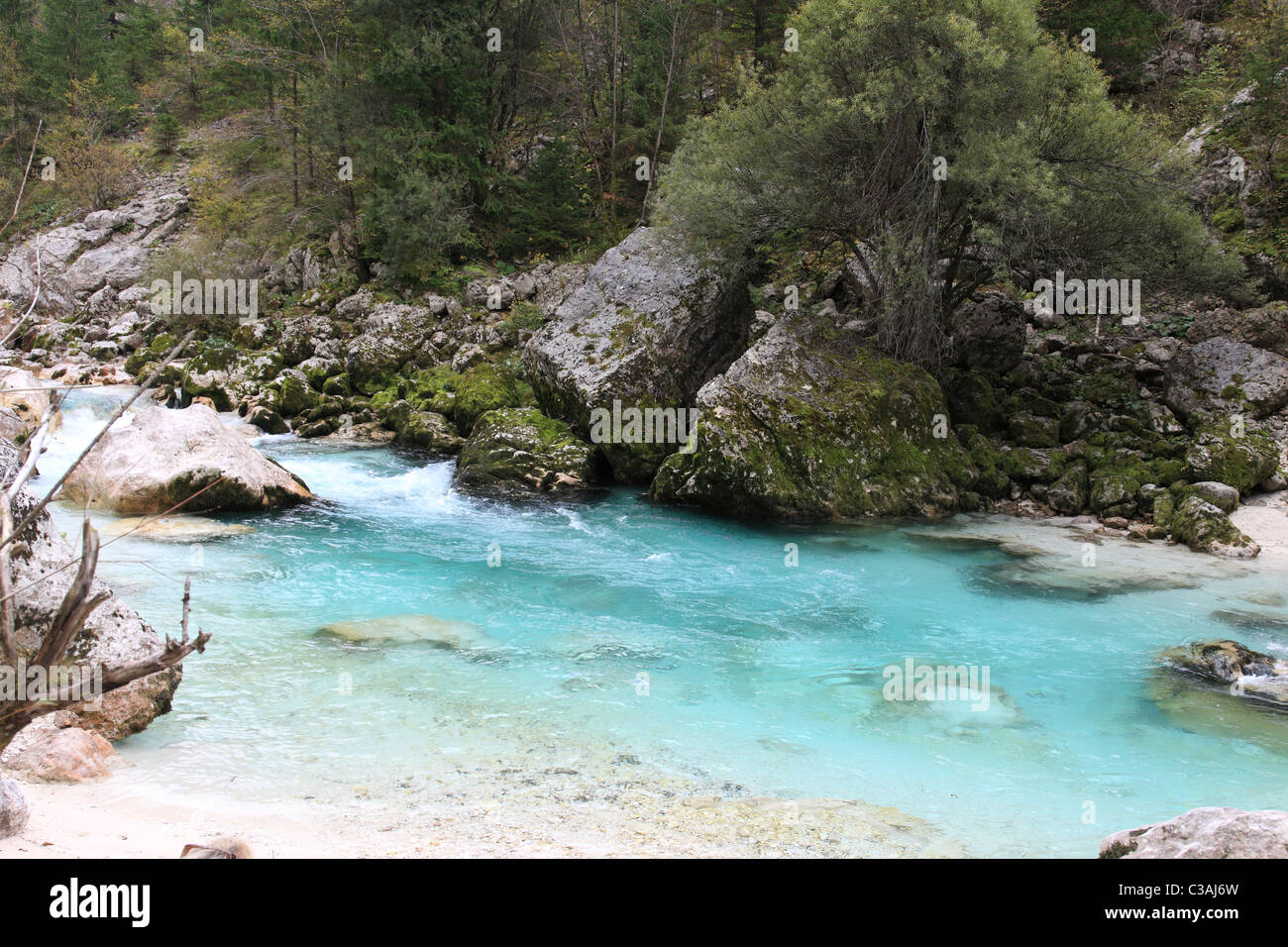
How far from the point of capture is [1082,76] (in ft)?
49.9

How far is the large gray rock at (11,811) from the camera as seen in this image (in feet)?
13.1

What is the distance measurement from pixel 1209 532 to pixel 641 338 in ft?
32.3

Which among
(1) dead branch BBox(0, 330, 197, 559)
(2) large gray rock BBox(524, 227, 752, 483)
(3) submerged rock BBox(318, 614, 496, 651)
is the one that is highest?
(2) large gray rock BBox(524, 227, 752, 483)

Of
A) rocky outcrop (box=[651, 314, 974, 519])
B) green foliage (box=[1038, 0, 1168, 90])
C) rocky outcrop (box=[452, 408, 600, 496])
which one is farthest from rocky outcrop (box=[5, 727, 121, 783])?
green foliage (box=[1038, 0, 1168, 90])

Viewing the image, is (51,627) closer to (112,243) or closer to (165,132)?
(112,243)

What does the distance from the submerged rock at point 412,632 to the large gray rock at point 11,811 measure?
4445mm

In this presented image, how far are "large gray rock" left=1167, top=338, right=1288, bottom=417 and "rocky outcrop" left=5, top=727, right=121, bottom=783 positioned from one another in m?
16.6

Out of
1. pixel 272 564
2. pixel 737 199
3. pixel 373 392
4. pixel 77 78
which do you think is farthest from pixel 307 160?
pixel 77 78

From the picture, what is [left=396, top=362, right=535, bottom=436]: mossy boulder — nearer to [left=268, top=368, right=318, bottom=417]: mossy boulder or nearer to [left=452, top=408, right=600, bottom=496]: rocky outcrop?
[left=268, top=368, right=318, bottom=417]: mossy boulder

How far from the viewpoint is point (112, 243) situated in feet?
112

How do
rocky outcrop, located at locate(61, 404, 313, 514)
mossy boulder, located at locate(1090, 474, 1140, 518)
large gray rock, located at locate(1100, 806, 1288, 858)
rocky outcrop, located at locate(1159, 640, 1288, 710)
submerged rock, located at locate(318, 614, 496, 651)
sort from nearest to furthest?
large gray rock, located at locate(1100, 806, 1288, 858) → rocky outcrop, located at locate(1159, 640, 1288, 710) → submerged rock, located at locate(318, 614, 496, 651) → rocky outcrop, located at locate(61, 404, 313, 514) → mossy boulder, located at locate(1090, 474, 1140, 518)

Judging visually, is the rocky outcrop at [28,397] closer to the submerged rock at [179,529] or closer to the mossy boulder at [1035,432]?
the submerged rock at [179,529]

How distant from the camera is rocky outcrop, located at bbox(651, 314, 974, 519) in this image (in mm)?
14141
